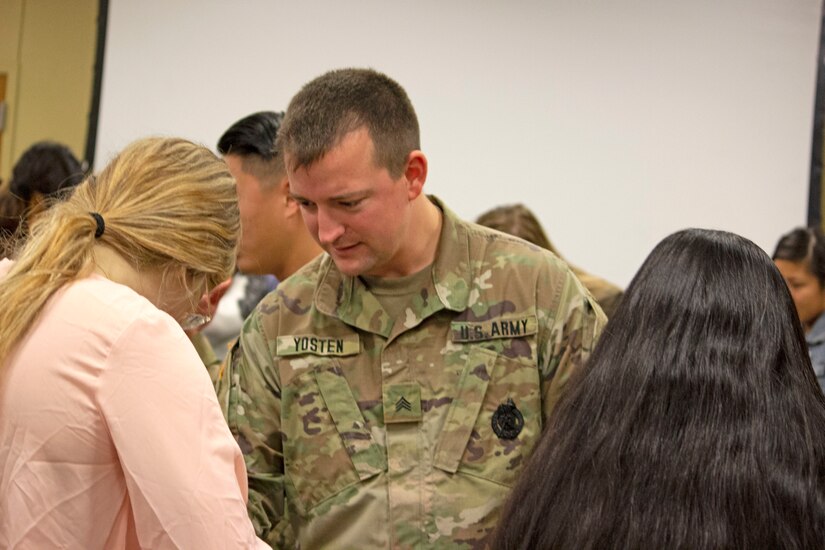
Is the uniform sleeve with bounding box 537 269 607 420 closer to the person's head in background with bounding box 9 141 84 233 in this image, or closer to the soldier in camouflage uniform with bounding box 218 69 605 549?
the soldier in camouflage uniform with bounding box 218 69 605 549

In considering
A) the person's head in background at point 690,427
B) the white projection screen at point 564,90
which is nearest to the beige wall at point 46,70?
the white projection screen at point 564,90

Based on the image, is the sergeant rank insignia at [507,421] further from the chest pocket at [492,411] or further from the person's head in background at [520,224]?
the person's head in background at [520,224]

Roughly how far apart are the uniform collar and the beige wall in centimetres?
268

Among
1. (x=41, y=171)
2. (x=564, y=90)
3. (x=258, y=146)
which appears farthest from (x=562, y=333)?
(x=564, y=90)

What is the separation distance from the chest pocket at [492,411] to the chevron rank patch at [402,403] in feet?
0.19

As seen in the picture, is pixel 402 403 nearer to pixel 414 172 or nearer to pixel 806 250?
pixel 414 172

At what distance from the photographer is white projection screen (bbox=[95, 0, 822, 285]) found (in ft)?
13.0

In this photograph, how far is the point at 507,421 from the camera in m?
1.80

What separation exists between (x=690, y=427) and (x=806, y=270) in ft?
7.69

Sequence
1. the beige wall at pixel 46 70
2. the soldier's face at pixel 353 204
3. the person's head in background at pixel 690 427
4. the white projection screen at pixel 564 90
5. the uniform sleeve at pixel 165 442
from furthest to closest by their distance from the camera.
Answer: the beige wall at pixel 46 70 → the white projection screen at pixel 564 90 → the soldier's face at pixel 353 204 → the uniform sleeve at pixel 165 442 → the person's head in background at pixel 690 427

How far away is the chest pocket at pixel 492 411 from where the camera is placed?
70.2 inches

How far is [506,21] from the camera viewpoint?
159 inches

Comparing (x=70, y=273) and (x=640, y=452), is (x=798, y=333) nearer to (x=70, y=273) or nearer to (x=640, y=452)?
(x=640, y=452)

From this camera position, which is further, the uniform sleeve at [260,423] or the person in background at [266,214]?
the person in background at [266,214]
